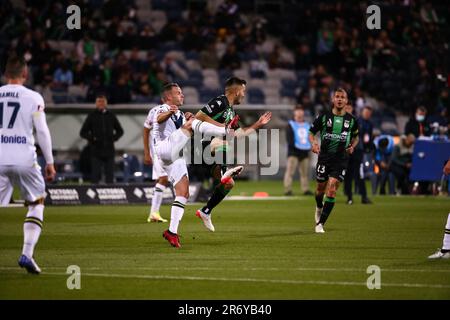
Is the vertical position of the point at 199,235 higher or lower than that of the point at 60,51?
lower

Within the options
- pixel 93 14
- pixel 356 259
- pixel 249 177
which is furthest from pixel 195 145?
pixel 356 259

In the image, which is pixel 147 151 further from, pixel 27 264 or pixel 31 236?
pixel 27 264

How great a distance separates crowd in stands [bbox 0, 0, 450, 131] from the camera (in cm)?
3728

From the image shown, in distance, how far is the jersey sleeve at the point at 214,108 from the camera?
17.6m

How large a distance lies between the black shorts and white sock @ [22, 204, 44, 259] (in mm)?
7694

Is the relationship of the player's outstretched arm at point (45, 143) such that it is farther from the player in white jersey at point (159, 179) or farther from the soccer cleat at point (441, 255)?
the player in white jersey at point (159, 179)

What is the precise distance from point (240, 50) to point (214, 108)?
2397 cm

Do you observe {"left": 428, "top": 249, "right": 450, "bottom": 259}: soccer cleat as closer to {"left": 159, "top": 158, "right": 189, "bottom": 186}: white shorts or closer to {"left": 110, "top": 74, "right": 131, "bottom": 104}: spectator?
{"left": 159, "top": 158, "right": 189, "bottom": 186}: white shorts

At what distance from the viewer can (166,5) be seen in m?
42.5

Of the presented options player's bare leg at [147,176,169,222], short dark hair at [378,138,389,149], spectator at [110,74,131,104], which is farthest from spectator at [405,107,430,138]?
player's bare leg at [147,176,169,222]

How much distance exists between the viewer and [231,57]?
4009 centimetres

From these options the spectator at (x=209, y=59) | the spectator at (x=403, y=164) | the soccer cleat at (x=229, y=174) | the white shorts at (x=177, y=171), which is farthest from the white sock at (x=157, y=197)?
the spectator at (x=209, y=59)

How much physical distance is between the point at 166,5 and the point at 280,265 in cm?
3018

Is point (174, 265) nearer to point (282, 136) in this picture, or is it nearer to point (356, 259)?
point (356, 259)
